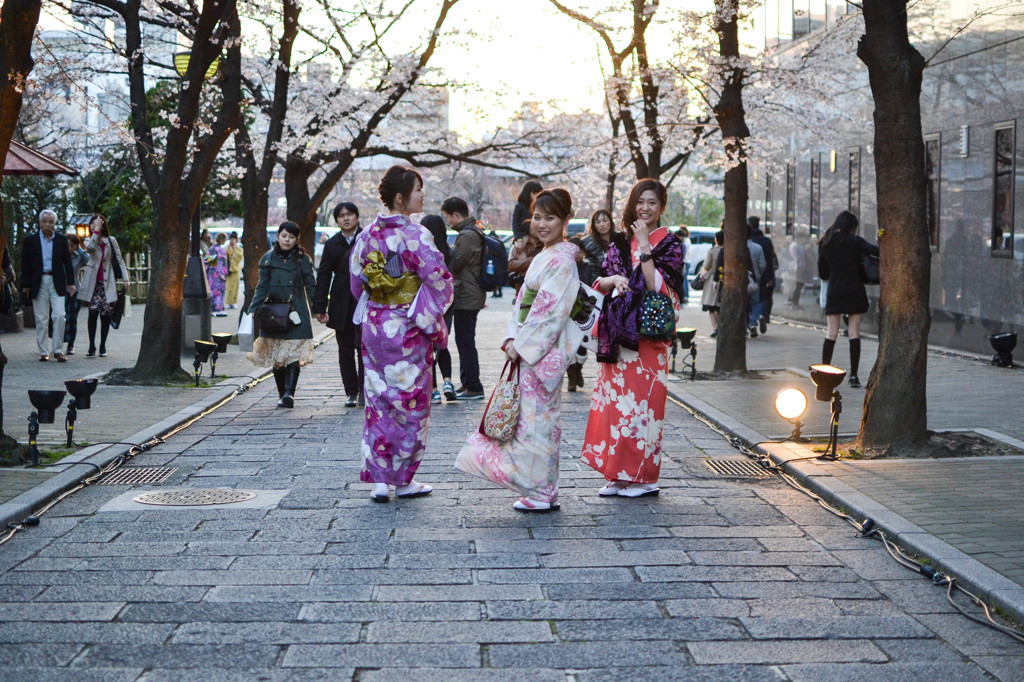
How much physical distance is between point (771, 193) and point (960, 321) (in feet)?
40.9

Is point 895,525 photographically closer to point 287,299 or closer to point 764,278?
point 287,299

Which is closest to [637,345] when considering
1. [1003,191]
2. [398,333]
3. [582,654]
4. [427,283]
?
[427,283]

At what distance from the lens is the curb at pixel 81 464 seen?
6680 millimetres

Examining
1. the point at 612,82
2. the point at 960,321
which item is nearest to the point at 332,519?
the point at 960,321

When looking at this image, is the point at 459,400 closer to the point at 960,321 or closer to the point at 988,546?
the point at 988,546

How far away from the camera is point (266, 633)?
15.1 ft

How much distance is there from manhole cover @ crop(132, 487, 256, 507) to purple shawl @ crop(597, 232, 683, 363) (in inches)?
91.1

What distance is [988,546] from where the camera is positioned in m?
5.82

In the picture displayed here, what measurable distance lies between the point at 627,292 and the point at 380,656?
11.6ft

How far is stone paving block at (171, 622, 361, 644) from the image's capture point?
14.8ft

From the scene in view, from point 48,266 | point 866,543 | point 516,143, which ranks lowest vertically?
point 866,543

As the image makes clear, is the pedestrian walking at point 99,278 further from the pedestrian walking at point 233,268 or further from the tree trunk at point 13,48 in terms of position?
the pedestrian walking at point 233,268

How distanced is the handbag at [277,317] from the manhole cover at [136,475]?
3.38 meters

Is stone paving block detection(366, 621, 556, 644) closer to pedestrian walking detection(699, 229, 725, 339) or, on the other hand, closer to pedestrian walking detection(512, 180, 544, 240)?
pedestrian walking detection(512, 180, 544, 240)
